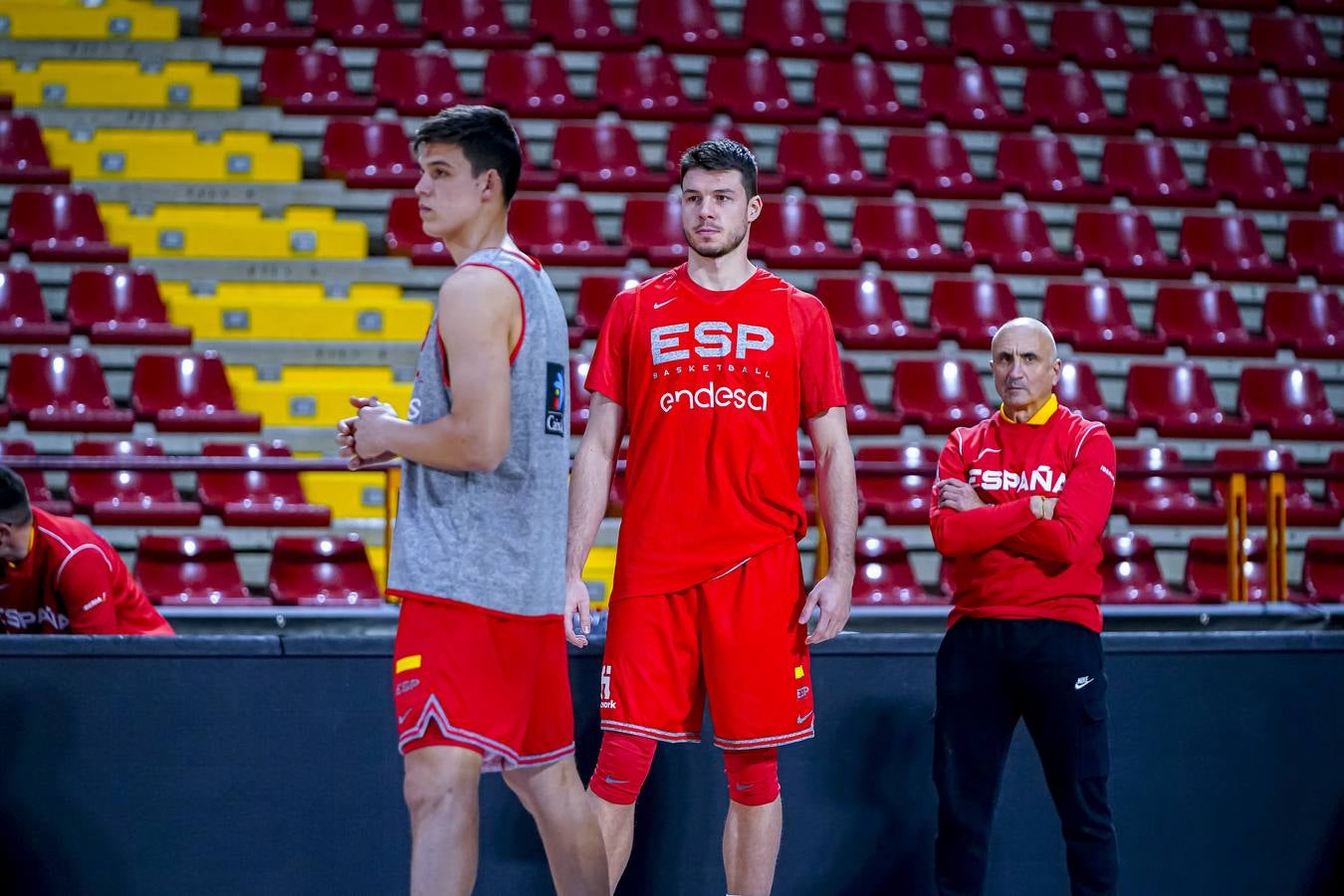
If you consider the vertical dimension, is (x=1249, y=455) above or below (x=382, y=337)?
below

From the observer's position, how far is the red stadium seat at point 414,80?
8.68 m

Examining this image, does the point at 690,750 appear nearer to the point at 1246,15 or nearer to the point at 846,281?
the point at 846,281

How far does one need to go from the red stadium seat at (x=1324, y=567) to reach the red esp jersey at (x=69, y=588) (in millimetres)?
5388

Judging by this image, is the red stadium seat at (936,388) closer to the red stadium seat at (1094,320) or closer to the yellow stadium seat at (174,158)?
Answer: the red stadium seat at (1094,320)

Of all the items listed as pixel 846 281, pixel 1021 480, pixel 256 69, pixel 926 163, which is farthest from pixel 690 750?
pixel 256 69

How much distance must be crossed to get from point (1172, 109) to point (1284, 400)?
8.23ft

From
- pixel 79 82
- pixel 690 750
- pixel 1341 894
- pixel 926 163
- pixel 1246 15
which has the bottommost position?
pixel 1341 894

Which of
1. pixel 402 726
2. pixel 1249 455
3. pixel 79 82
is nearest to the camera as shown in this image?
pixel 402 726

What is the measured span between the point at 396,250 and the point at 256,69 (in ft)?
6.39

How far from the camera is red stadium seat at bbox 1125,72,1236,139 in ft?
30.0

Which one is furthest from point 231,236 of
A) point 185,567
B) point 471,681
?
point 471,681

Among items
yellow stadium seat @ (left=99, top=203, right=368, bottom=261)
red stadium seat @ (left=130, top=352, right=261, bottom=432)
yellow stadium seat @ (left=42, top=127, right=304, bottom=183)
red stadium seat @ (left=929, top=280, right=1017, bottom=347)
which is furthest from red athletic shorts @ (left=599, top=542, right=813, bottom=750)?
yellow stadium seat @ (left=42, top=127, right=304, bottom=183)

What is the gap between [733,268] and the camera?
2.98 metres

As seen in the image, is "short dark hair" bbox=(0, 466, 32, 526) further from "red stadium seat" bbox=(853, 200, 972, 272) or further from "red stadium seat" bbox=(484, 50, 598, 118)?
"red stadium seat" bbox=(484, 50, 598, 118)
